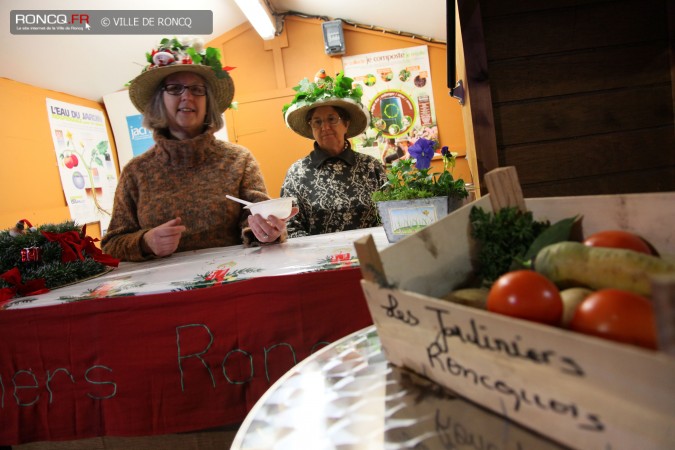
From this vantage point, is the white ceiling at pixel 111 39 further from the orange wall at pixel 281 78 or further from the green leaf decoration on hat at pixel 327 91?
the green leaf decoration on hat at pixel 327 91

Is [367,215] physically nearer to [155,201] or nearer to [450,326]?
[155,201]

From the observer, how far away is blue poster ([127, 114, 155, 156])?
5.07m

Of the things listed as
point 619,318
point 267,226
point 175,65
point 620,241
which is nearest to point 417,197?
point 267,226

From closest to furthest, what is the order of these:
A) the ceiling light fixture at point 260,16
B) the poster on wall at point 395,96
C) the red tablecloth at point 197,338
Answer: the red tablecloth at point 197,338, the ceiling light fixture at point 260,16, the poster on wall at point 395,96

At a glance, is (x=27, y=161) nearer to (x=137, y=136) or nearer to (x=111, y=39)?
(x=111, y=39)

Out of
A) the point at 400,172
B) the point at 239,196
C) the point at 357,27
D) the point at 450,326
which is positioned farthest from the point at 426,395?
the point at 357,27

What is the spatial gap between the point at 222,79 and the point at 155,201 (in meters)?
0.64

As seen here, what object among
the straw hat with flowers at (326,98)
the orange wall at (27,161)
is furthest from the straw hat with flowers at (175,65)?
the orange wall at (27,161)

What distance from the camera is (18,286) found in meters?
1.34

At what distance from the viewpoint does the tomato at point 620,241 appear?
54 centimetres

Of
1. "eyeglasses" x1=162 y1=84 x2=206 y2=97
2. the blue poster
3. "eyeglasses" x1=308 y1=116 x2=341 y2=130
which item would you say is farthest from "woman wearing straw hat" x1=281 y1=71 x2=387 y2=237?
the blue poster

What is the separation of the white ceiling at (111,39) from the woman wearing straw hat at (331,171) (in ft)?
4.57

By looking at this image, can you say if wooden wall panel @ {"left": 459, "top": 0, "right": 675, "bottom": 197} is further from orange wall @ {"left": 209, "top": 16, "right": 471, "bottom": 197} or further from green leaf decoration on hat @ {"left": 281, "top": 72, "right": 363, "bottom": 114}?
orange wall @ {"left": 209, "top": 16, "right": 471, "bottom": 197}

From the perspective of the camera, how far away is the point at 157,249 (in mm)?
A: 1665
